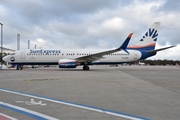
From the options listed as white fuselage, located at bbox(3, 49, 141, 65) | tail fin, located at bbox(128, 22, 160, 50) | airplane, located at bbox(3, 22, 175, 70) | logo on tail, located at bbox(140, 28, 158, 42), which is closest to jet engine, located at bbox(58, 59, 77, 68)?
airplane, located at bbox(3, 22, 175, 70)

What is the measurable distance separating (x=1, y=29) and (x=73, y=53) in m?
21.9

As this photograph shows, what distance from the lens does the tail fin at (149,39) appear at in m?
29.8

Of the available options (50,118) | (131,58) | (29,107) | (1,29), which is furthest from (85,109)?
(1,29)

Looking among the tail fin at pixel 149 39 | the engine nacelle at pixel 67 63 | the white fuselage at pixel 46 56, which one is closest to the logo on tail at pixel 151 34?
the tail fin at pixel 149 39

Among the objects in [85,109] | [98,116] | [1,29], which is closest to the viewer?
[98,116]

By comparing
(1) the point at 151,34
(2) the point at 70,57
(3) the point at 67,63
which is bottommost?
(3) the point at 67,63

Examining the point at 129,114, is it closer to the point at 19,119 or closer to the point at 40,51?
the point at 19,119

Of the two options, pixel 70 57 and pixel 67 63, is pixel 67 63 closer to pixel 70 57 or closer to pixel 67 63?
pixel 67 63

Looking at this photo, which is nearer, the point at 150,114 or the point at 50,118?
the point at 50,118

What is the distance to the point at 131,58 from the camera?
28594mm

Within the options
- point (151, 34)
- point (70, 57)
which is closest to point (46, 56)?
point (70, 57)

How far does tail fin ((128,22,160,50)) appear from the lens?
29.8m

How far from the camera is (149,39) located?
29.9 meters

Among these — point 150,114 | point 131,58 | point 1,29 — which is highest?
point 1,29
